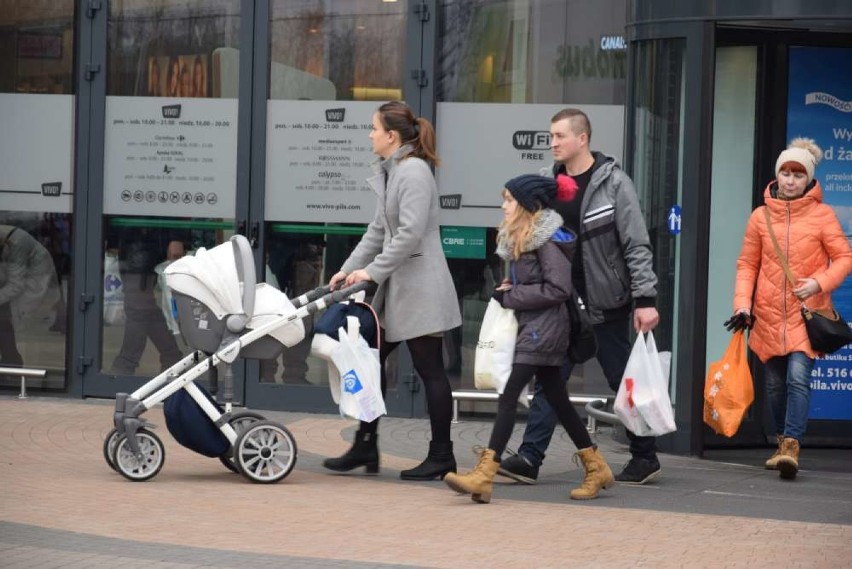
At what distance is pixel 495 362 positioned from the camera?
7.62 meters

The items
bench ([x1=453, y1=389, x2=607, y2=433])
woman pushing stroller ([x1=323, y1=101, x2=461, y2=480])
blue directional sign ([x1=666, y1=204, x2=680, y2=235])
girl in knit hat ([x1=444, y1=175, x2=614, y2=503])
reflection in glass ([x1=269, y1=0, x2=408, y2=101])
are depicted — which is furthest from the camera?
reflection in glass ([x1=269, y1=0, x2=408, y2=101])

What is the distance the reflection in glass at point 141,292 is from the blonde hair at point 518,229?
151 inches

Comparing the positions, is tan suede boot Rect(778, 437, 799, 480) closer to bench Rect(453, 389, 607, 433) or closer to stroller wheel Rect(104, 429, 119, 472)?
bench Rect(453, 389, 607, 433)

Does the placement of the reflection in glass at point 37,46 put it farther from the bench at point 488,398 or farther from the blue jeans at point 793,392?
the blue jeans at point 793,392

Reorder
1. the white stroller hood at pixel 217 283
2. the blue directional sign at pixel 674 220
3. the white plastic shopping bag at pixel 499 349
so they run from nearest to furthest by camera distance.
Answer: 1. the white plastic shopping bag at pixel 499 349
2. the white stroller hood at pixel 217 283
3. the blue directional sign at pixel 674 220

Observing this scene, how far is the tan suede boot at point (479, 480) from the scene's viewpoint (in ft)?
24.1

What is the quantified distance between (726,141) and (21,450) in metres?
4.63

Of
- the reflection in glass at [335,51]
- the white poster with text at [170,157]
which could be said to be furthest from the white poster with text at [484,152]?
the white poster with text at [170,157]

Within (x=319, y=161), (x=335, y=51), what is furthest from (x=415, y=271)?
(x=335, y=51)

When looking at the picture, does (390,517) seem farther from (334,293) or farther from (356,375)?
(334,293)

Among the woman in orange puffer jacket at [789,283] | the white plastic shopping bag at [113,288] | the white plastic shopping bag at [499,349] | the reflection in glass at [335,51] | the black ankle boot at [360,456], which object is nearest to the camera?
the white plastic shopping bag at [499,349]

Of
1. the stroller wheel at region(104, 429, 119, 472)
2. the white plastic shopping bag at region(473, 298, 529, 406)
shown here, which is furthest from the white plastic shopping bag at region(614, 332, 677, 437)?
the stroller wheel at region(104, 429, 119, 472)

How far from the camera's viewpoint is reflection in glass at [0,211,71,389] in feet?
36.7

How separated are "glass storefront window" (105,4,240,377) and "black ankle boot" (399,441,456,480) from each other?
3.24m
